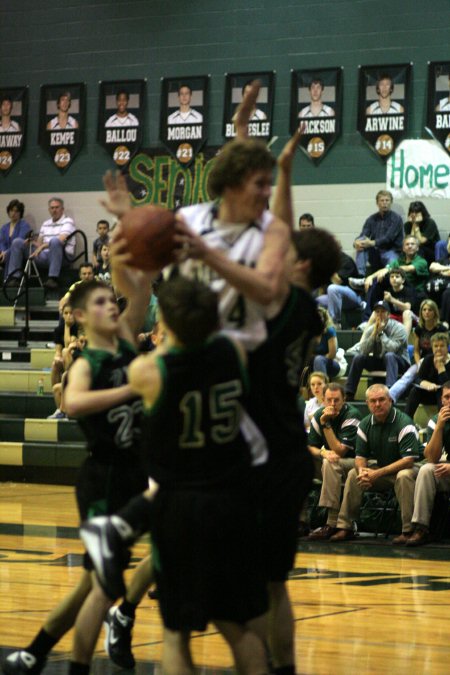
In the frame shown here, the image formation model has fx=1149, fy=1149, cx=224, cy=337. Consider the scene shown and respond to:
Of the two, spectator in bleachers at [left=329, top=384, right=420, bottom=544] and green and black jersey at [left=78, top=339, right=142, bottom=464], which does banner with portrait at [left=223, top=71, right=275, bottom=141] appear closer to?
spectator in bleachers at [left=329, top=384, right=420, bottom=544]

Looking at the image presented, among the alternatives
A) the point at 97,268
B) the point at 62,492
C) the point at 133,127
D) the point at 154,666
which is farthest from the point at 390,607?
the point at 133,127

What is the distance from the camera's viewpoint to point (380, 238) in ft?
48.5

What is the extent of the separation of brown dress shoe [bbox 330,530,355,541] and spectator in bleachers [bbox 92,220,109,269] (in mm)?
7362

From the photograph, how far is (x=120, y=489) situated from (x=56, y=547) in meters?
4.22

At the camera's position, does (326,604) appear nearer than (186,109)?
Yes

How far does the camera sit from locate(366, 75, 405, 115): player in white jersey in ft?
51.3

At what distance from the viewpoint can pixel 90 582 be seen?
430 cm

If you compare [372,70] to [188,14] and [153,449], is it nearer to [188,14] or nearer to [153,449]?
[188,14]

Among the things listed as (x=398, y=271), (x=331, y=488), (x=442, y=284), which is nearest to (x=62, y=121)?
(x=398, y=271)

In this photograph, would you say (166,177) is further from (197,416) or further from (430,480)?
(197,416)

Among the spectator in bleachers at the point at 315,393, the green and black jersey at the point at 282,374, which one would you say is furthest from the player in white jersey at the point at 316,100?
the green and black jersey at the point at 282,374

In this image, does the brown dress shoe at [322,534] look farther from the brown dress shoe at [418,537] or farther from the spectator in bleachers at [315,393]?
the spectator in bleachers at [315,393]

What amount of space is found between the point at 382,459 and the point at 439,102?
Answer: 7647mm

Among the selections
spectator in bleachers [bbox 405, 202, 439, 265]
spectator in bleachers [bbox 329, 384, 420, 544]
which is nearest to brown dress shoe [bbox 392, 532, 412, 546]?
spectator in bleachers [bbox 329, 384, 420, 544]
